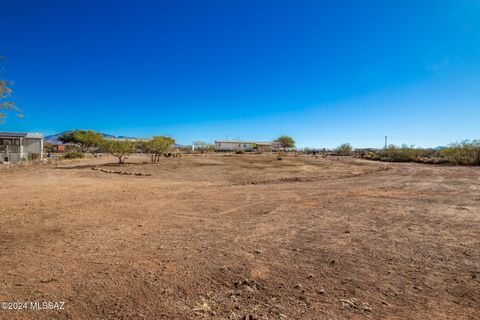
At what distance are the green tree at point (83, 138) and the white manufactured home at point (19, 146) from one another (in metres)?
27.5

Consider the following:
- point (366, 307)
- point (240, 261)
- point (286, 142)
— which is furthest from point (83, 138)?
point (286, 142)

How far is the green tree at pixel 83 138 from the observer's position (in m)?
68.6

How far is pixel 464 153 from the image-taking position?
34.7m

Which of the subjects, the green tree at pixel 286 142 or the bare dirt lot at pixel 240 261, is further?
the green tree at pixel 286 142

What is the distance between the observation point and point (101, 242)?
5.39 metres

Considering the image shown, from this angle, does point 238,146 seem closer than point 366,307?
No

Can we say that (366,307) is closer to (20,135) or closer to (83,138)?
(20,135)

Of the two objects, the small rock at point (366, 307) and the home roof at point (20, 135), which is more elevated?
the home roof at point (20, 135)

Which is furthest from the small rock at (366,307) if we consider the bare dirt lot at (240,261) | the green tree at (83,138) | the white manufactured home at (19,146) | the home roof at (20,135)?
the green tree at (83,138)

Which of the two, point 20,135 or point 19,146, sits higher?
point 20,135

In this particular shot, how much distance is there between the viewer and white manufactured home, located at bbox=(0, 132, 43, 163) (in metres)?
32.4

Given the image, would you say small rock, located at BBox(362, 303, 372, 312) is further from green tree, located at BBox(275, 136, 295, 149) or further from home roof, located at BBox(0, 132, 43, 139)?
green tree, located at BBox(275, 136, 295, 149)

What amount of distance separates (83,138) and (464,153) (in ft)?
251

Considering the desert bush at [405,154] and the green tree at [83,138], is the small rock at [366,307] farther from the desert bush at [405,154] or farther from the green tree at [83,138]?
the green tree at [83,138]
